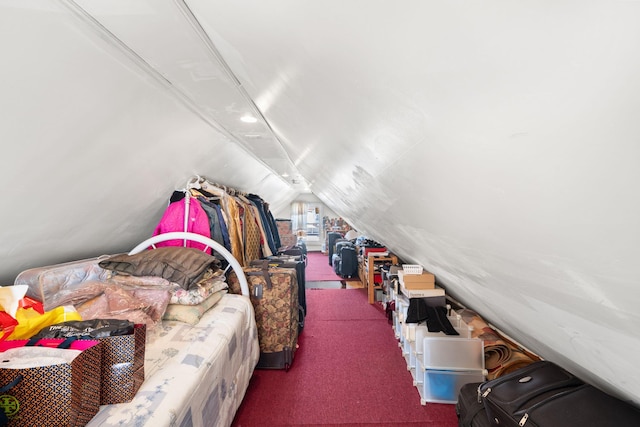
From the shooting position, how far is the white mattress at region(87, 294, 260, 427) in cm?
99

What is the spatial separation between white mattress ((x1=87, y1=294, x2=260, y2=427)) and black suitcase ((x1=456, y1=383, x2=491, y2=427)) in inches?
50.5

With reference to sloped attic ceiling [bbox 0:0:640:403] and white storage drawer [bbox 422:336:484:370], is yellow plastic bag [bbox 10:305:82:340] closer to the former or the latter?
sloped attic ceiling [bbox 0:0:640:403]

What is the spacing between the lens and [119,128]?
4.48ft

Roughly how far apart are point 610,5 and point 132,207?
2.39m

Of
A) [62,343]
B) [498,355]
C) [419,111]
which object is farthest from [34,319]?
[498,355]

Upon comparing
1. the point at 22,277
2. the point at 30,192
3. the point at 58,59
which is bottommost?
the point at 22,277

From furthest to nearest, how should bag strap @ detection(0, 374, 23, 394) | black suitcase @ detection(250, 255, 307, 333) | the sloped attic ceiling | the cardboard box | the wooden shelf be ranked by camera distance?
the wooden shelf < black suitcase @ detection(250, 255, 307, 333) < the cardboard box < bag strap @ detection(0, 374, 23, 394) < the sloped attic ceiling

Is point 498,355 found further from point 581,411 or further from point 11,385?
point 11,385

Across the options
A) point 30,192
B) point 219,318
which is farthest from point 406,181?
point 30,192

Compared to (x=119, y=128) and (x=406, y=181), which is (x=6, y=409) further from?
(x=406, y=181)

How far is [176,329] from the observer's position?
5.26 ft

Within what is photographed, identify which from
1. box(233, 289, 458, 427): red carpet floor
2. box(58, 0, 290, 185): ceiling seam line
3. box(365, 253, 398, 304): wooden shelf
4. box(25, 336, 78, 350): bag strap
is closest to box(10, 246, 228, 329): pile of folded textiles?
box(25, 336, 78, 350): bag strap

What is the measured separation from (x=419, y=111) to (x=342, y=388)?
225 centimetres

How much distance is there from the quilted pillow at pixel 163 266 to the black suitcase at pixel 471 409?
173 cm
